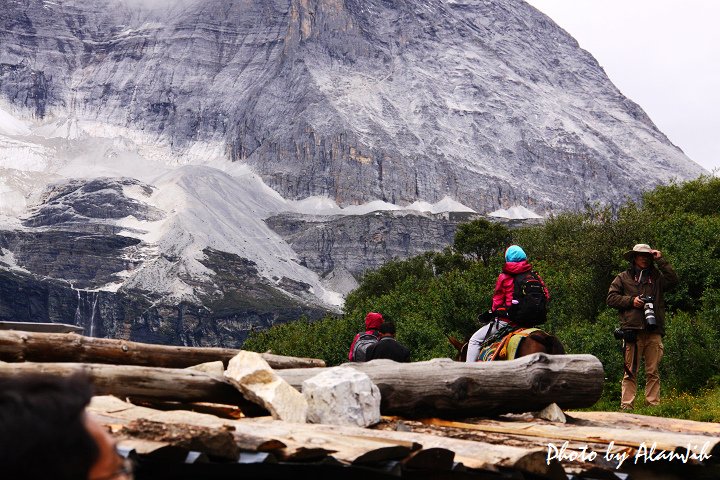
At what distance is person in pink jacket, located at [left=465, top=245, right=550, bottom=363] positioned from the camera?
11938mm

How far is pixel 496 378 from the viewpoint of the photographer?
9.25 metres

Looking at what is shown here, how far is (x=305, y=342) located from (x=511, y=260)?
45620 millimetres

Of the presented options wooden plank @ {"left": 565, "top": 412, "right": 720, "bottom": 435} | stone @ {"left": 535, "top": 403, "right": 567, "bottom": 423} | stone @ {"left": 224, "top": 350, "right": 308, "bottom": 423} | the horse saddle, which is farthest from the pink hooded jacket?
stone @ {"left": 224, "top": 350, "right": 308, "bottom": 423}

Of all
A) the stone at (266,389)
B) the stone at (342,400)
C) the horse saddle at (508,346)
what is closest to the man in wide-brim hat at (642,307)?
the horse saddle at (508,346)

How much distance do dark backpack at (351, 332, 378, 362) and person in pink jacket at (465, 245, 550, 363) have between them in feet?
10.8

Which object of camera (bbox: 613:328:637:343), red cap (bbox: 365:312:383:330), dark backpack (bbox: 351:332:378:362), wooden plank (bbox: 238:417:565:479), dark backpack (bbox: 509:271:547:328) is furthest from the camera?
red cap (bbox: 365:312:383:330)

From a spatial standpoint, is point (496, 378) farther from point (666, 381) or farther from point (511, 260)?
point (666, 381)

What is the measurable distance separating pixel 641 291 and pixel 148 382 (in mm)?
10148

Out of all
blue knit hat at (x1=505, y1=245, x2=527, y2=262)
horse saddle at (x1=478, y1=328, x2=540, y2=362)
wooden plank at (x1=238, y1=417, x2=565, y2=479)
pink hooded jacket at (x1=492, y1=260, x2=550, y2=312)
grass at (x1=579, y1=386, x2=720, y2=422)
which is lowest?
grass at (x1=579, y1=386, x2=720, y2=422)

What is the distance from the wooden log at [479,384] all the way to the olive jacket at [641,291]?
608 centimetres

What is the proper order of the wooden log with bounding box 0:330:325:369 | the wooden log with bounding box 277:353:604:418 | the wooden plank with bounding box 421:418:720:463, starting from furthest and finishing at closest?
the wooden log with bounding box 0:330:325:369
the wooden log with bounding box 277:353:604:418
the wooden plank with bounding box 421:418:720:463

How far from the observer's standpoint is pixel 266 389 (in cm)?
809

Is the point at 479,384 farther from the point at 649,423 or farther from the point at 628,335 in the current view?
the point at 628,335

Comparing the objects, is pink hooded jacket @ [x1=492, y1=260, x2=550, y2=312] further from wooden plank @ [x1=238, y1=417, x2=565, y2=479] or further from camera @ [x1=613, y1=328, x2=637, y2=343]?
wooden plank @ [x1=238, y1=417, x2=565, y2=479]
